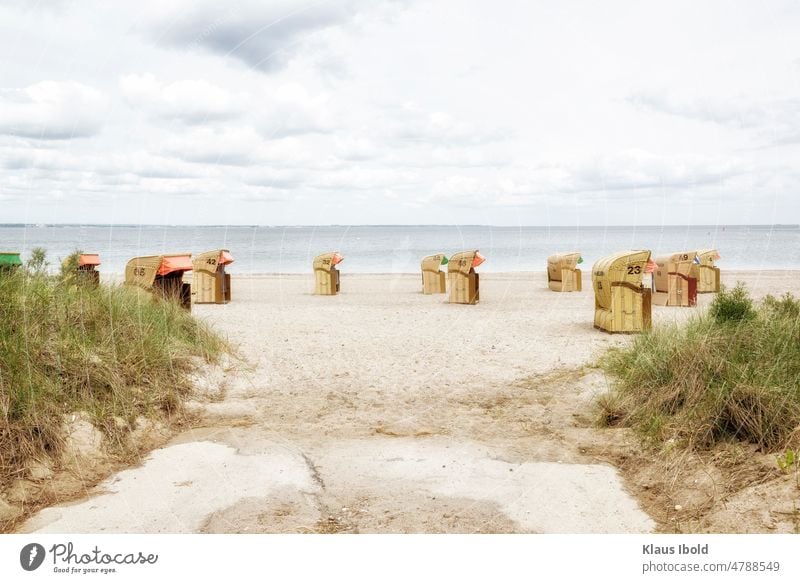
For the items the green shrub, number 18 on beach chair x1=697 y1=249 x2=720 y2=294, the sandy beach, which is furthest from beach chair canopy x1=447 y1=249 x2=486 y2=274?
the green shrub

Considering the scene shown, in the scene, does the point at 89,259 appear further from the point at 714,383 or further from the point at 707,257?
the point at 707,257

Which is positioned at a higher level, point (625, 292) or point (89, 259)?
point (89, 259)

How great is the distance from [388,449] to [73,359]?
2.80 m

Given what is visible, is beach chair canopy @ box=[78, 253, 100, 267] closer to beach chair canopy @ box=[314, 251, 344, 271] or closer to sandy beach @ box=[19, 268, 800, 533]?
sandy beach @ box=[19, 268, 800, 533]

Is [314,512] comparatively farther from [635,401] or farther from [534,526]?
[635,401]

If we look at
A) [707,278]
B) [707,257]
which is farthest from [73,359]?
[707,257]

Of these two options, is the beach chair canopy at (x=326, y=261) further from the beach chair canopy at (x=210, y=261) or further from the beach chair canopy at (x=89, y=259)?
the beach chair canopy at (x=89, y=259)

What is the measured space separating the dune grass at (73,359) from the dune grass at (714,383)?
4256mm

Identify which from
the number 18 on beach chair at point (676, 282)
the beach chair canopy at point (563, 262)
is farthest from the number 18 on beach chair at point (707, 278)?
the number 18 on beach chair at point (676, 282)

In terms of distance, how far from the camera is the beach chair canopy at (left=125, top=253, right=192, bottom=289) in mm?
11344

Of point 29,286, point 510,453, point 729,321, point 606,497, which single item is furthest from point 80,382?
point 729,321

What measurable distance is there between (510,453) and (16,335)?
4.08 meters

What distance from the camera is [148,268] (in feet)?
37.8

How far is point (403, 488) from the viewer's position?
4598mm
